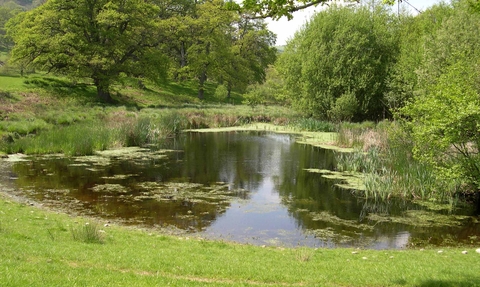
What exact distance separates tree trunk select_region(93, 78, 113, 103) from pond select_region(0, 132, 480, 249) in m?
19.2

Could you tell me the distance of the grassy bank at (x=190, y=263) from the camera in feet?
22.7

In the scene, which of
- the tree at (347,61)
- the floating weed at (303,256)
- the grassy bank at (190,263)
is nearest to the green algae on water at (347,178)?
the grassy bank at (190,263)

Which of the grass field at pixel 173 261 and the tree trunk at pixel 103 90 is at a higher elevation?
the tree trunk at pixel 103 90

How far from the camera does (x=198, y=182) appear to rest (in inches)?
766

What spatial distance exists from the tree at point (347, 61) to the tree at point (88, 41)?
16.2 m

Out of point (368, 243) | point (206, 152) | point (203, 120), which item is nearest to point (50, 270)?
point (368, 243)

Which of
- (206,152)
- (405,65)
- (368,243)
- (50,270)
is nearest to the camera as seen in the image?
(50,270)

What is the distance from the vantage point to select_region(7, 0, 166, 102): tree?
134ft

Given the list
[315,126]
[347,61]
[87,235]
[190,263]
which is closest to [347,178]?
[190,263]

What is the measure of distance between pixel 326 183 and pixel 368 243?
25.3ft

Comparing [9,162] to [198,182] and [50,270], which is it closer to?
[198,182]

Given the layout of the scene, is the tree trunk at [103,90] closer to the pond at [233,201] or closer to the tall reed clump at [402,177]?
the pond at [233,201]

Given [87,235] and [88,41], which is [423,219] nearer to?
[87,235]

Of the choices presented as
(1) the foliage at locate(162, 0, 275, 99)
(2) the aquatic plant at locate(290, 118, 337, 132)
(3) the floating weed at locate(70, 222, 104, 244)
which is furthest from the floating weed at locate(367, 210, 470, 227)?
(1) the foliage at locate(162, 0, 275, 99)
